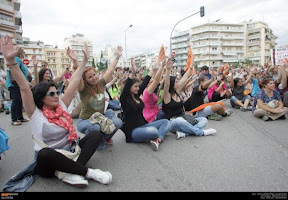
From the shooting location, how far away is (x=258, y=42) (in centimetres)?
7225

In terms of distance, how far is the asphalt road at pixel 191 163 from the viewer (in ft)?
7.34

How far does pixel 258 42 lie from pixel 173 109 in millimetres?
83211

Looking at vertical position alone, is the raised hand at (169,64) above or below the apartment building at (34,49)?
below

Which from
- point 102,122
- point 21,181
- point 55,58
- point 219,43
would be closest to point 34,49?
point 55,58

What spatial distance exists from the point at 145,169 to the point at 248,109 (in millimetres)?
5531

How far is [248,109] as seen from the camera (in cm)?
677

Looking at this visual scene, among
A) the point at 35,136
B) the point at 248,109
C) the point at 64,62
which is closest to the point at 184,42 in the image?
the point at 64,62

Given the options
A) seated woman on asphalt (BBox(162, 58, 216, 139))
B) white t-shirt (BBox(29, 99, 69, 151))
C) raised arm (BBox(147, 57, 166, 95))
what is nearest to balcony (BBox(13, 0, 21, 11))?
raised arm (BBox(147, 57, 166, 95))

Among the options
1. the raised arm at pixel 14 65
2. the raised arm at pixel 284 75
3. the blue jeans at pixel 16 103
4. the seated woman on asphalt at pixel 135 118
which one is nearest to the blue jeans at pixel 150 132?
the seated woman on asphalt at pixel 135 118

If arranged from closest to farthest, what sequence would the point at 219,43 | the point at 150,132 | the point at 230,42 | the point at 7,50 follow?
1. the point at 7,50
2. the point at 150,132
3. the point at 219,43
4. the point at 230,42

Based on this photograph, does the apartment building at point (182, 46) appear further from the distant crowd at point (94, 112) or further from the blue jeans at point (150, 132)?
the blue jeans at point (150, 132)

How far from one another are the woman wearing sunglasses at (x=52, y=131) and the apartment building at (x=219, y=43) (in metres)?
73.3

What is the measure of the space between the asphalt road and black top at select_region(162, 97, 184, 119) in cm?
47

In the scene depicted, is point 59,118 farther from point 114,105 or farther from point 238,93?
point 238,93
